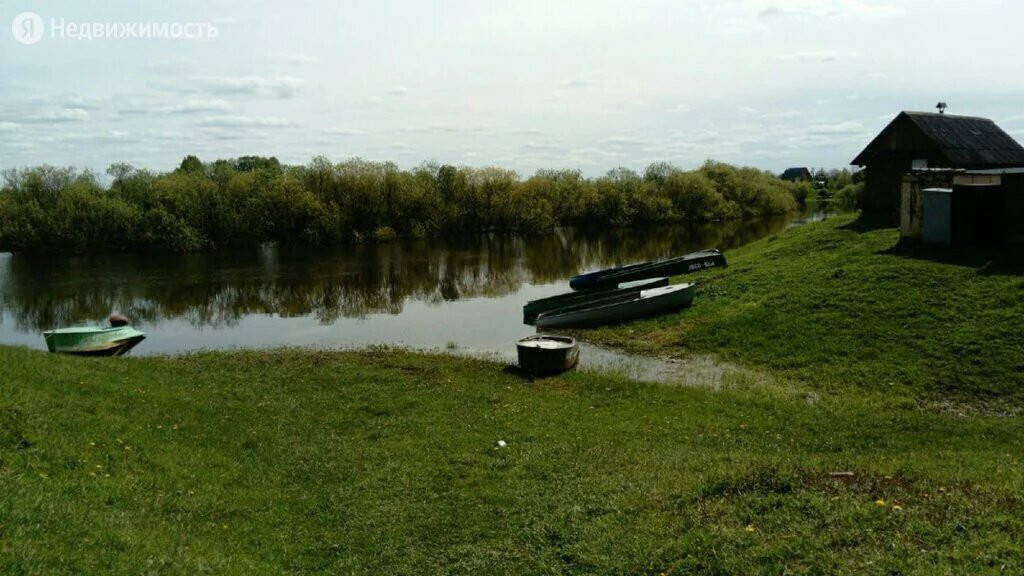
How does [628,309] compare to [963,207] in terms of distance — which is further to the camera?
[628,309]

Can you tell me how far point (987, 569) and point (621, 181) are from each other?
310ft

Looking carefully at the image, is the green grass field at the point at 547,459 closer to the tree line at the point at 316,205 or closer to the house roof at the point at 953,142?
the house roof at the point at 953,142

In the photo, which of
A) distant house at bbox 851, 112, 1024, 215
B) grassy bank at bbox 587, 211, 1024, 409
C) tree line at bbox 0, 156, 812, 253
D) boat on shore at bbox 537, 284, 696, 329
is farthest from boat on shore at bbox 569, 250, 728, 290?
tree line at bbox 0, 156, 812, 253

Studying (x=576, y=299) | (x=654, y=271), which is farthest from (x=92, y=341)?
(x=654, y=271)

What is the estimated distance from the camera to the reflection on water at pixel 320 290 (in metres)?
30.0

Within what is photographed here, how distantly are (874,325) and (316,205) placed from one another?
69.5 m

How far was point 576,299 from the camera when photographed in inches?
1242

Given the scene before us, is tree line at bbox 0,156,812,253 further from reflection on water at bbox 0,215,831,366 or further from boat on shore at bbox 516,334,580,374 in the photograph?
boat on shore at bbox 516,334,580,374

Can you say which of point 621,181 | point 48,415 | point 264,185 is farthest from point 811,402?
point 621,181

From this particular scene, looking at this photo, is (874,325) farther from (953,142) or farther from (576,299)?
(953,142)

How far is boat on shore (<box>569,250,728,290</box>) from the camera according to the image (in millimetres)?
38406

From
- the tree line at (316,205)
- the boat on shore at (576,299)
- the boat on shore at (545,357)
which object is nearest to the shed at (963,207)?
the boat on shore at (576,299)

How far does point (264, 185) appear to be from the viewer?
3263 inches

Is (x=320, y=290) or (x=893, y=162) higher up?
(x=893, y=162)
